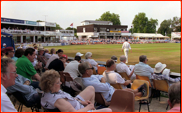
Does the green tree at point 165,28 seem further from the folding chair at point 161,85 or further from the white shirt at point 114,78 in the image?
the white shirt at point 114,78

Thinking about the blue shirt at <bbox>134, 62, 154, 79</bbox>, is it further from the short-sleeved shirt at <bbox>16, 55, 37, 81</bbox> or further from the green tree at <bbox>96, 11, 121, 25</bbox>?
the green tree at <bbox>96, 11, 121, 25</bbox>

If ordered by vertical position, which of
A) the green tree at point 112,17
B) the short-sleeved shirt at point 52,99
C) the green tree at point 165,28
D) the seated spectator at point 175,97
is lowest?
the short-sleeved shirt at point 52,99

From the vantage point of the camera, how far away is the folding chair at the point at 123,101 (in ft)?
9.24

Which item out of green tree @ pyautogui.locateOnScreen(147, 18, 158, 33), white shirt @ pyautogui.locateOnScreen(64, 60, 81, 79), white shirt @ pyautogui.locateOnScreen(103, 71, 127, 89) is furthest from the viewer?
green tree @ pyautogui.locateOnScreen(147, 18, 158, 33)

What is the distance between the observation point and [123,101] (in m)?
2.96

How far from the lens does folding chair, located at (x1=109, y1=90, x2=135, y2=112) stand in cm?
282

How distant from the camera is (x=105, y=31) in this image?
3118 inches

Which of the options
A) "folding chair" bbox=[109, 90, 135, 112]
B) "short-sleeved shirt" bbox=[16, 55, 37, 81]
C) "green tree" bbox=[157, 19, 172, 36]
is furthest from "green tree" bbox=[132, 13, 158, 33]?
"folding chair" bbox=[109, 90, 135, 112]

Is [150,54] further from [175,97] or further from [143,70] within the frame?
[175,97]

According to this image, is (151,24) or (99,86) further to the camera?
(151,24)

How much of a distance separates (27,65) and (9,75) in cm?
192

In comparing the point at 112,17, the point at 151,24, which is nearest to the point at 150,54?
the point at 112,17

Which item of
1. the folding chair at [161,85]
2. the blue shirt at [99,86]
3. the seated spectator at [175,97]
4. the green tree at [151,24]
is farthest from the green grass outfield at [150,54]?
the green tree at [151,24]

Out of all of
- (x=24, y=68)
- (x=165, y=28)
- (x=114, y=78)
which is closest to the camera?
(x=114, y=78)
